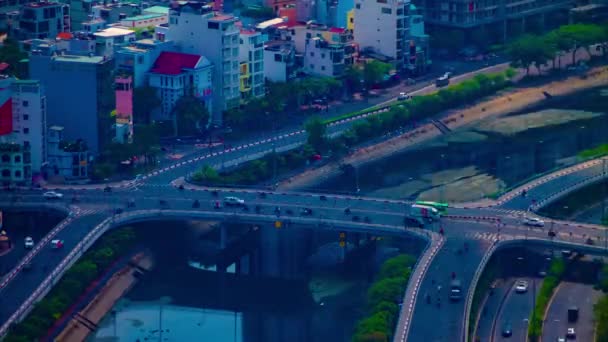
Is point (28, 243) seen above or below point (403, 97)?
below

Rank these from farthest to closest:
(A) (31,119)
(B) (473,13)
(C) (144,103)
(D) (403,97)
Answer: (B) (473,13)
(D) (403,97)
(C) (144,103)
(A) (31,119)

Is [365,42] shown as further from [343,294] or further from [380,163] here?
[343,294]

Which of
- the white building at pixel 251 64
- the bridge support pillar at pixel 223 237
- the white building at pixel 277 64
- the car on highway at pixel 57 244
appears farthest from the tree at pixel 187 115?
the car on highway at pixel 57 244

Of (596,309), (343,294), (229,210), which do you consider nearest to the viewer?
(596,309)

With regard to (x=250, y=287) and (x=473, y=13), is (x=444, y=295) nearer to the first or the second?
(x=250, y=287)

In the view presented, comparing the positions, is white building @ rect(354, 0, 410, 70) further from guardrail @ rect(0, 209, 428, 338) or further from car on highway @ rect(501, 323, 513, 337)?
car on highway @ rect(501, 323, 513, 337)

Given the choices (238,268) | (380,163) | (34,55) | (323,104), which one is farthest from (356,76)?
(238,268)

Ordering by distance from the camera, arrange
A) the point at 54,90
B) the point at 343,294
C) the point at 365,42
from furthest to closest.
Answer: the point at 365,42 < the point at 54,90 < the point at 343,294

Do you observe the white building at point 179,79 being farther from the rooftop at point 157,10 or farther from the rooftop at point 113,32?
the rooftop at point 157,10

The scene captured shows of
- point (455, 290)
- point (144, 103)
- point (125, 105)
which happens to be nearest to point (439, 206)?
point (455, 290)
